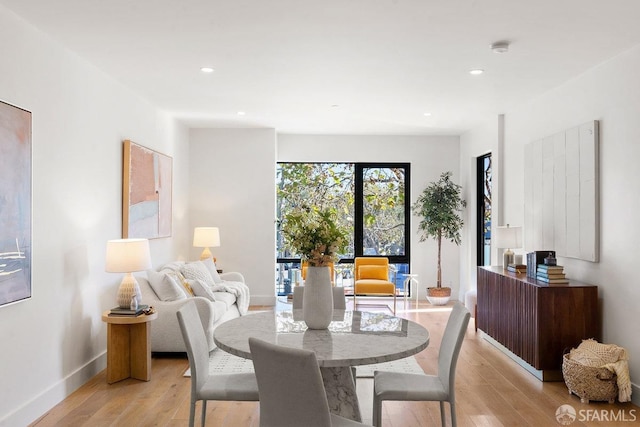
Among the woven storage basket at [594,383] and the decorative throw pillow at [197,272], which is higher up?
the decorative throw pillow at [197,272]

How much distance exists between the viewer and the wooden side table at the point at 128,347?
4477mm

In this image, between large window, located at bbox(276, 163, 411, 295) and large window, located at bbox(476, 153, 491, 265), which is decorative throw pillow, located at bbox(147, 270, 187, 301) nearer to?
large window, located at bbox(276, 163, 411, 295)

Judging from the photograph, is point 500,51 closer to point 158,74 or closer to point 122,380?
point 158,74

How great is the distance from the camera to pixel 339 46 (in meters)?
4.09

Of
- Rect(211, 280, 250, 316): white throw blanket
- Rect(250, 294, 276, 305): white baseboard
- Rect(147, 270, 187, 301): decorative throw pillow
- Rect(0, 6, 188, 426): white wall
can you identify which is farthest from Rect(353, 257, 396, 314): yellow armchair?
Rect(0, 6, 188, 426): white wall

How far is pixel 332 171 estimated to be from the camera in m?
9.00

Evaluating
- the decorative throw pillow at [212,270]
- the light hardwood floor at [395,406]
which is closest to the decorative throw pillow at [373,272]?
the decorative throw pillow at [212,270]

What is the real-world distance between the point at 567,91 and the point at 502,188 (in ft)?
6.08

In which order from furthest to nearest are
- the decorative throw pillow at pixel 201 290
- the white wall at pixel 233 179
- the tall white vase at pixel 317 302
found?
the white wall at pixel 233 179
the decorative throw pillow at pixel 201 290
the tall white vase at pixel 317 302

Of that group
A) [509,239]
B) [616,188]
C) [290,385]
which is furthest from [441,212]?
[290,385]

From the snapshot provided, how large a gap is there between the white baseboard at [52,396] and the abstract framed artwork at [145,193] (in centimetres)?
131

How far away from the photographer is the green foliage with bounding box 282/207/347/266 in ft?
9.73

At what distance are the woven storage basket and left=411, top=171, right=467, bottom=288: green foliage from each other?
4.27 metres

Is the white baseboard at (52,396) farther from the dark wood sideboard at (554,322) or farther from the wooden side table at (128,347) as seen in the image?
the dark wood sideboard at (554,322)
